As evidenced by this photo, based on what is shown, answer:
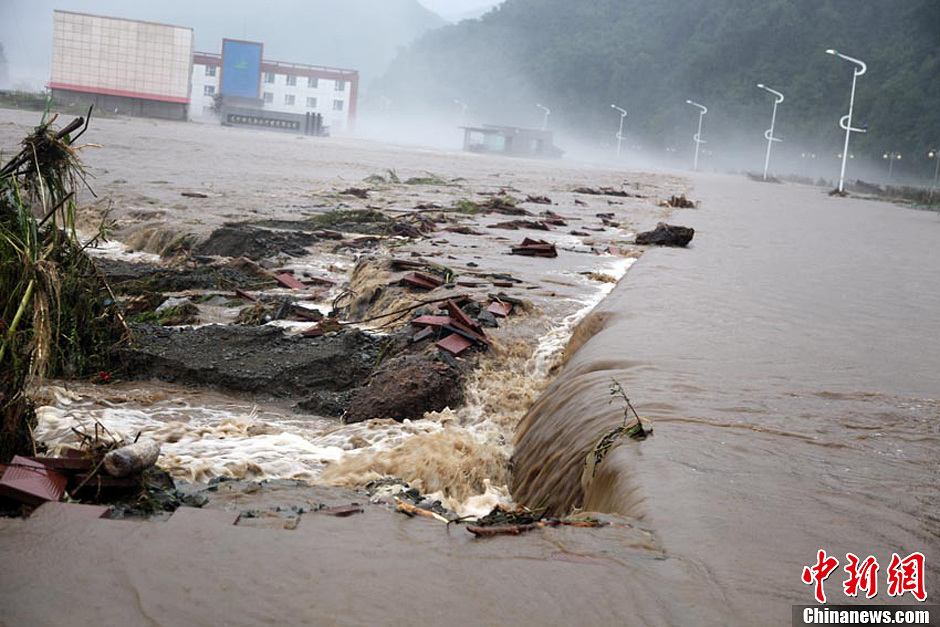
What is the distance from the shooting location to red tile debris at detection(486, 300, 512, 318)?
9367 millimetres

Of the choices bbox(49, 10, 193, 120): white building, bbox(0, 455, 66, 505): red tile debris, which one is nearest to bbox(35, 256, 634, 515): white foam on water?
bbox(0, 455, 66, 505): red tile debris

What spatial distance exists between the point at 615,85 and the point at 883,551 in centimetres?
15126

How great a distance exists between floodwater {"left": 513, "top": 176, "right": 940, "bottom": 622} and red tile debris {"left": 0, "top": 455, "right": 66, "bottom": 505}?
2358 mm

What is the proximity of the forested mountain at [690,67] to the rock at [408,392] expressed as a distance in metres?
91.5

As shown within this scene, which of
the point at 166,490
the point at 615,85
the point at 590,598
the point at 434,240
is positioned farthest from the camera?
the point at 615,85

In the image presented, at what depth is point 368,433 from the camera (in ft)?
22.0

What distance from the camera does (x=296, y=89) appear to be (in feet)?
390

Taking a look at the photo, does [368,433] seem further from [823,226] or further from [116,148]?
[116,148]

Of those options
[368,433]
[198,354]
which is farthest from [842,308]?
[198,354]

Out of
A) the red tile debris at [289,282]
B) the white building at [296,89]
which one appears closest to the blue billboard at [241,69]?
the white building at [296,89]

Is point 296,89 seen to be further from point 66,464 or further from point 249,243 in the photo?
point 66,464

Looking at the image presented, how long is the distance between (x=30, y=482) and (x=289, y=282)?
7581mm

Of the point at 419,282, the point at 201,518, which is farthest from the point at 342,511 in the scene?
the point at 419,282

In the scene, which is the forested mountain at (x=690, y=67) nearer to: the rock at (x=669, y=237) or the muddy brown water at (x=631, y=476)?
the rock at (x=669, y=237)
